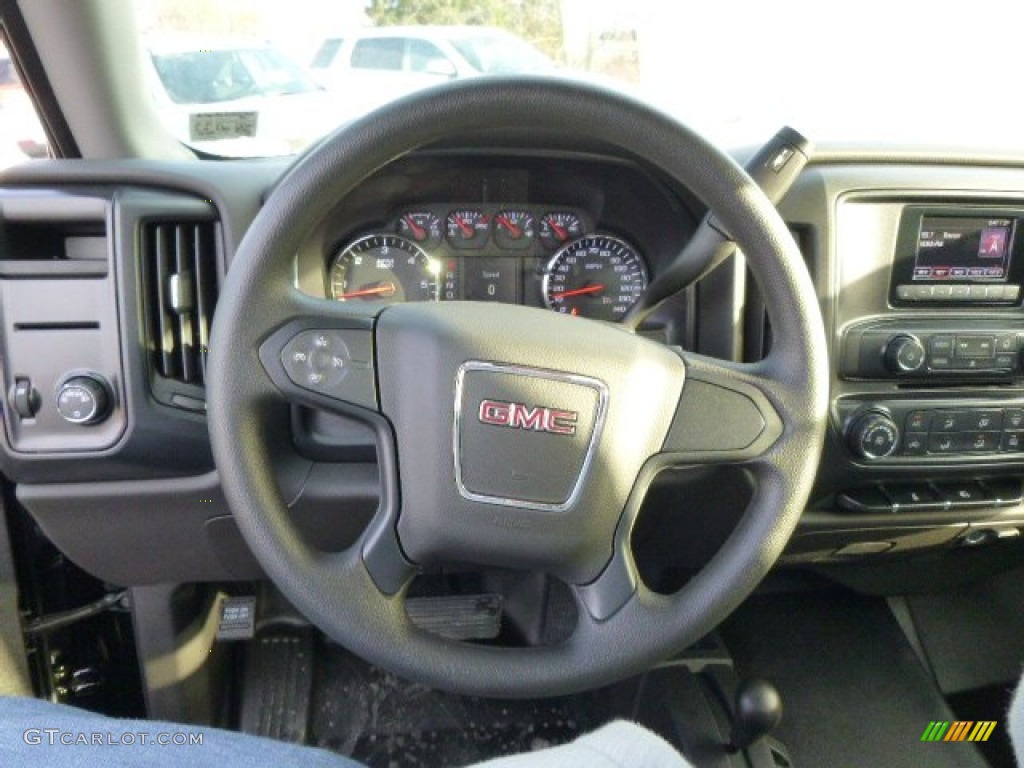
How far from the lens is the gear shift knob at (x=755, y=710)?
1.55 m

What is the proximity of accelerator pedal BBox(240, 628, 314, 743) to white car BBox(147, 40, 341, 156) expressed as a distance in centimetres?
95

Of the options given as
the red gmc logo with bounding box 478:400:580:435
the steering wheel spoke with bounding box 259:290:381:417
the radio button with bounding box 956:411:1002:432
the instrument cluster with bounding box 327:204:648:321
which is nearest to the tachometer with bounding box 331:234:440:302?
the instrument cluster with bounding box 327:204:648:321

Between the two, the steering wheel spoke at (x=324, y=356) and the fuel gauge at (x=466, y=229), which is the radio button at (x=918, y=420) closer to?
the fuel gauge at (x=466, y=229)

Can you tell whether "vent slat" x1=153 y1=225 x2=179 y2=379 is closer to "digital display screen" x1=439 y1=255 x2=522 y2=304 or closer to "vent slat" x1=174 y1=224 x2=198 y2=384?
"vent slat" x1=174 y1=224 x2=198 y2=384

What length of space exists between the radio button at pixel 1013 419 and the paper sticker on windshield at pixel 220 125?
1.29 metres

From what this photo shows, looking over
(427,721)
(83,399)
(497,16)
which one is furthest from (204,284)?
(427,721)

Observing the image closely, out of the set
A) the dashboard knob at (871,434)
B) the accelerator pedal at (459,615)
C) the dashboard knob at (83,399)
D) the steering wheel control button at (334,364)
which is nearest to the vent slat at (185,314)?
the dashboard knob at (83,399)

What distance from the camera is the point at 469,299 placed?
1.49 metres

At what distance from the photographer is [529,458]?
1.10 metres

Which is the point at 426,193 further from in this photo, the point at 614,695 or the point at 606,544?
the point at 614,695

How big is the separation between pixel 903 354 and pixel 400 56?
893mm

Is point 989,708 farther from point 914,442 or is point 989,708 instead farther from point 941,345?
point 941,345

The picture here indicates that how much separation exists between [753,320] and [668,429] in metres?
0.37

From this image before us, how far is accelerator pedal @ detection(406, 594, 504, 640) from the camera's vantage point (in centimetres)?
181
